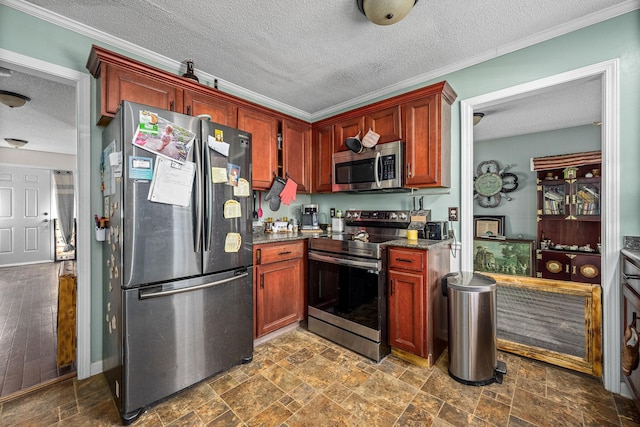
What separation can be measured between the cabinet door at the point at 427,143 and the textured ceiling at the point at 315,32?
44 centimetres

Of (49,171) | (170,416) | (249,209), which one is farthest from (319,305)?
(49,171)

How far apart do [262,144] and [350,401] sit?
7.74ft

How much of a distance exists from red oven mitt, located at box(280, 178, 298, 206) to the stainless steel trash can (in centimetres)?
188

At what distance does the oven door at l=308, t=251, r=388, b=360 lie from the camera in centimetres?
212

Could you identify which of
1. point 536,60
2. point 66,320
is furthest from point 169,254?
point 536,60

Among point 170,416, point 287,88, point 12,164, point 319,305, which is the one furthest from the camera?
point 12,164

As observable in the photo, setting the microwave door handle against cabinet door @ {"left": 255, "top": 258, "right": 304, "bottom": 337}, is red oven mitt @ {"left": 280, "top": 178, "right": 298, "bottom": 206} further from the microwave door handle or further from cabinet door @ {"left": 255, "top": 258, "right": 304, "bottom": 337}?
the microwave door handle

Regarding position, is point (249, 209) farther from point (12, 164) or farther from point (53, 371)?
point (12, 164)

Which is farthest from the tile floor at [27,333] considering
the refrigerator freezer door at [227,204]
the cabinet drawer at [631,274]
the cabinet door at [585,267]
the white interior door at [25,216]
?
the cabinet door at [585,267]

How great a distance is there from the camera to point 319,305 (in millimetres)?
2561

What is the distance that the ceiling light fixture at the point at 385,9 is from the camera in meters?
1.56

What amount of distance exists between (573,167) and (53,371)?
5.80 meters

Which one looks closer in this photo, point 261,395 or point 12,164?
point 261,395

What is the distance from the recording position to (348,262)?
7.45ft
